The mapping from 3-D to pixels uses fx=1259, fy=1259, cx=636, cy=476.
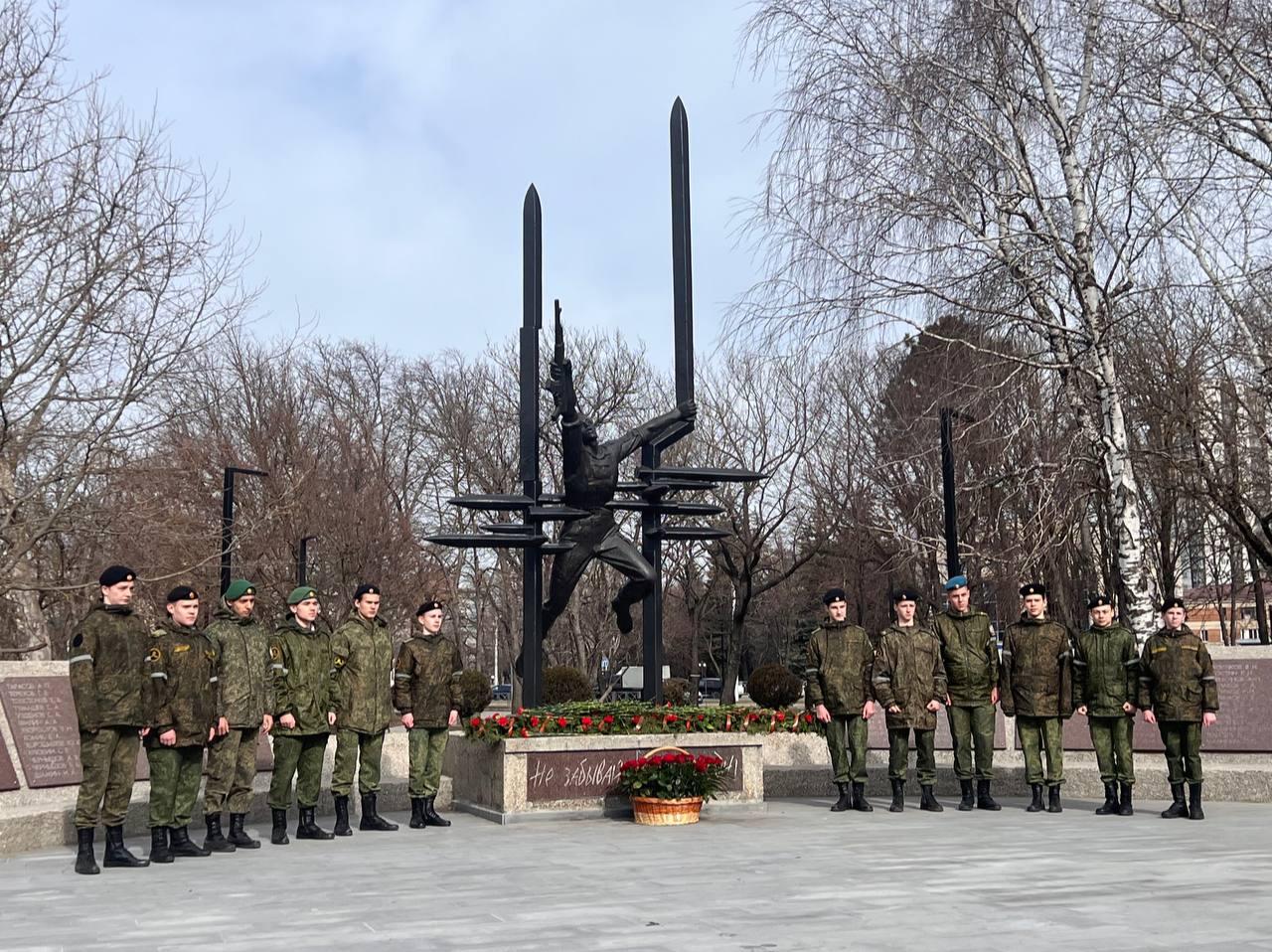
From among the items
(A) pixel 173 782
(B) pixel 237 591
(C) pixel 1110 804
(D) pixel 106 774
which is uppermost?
(B) pixel 237 591

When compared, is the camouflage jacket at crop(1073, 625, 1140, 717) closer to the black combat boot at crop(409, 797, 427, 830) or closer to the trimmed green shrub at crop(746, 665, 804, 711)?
the black combat boot at crop(409, 797, 427, 830)

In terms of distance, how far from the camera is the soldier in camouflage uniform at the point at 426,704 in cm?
1126

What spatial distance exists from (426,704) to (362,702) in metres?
0.68

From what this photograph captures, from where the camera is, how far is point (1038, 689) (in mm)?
11734

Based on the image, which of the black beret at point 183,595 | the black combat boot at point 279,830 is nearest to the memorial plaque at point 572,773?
the black combat boot at point 279,830

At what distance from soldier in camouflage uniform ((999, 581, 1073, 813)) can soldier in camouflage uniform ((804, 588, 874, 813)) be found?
133cm

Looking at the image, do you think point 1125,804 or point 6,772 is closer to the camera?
point 6,772

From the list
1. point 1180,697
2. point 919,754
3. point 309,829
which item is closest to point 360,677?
point 309,829

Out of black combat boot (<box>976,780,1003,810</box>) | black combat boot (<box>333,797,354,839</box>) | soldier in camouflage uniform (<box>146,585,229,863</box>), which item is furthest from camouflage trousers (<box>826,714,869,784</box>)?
soldier in camouflage uniform (<box>146,585,229,863</box>)

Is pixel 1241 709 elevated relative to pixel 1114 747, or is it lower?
elevated

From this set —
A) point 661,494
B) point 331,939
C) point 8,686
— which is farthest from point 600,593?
point 331,939

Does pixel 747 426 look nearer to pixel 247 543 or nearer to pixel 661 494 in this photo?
pixel 247 543

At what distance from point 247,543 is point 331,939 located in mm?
24120

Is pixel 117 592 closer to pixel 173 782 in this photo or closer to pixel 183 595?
pixel 183 595
